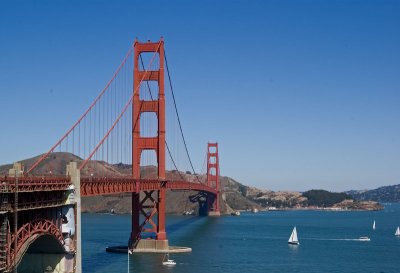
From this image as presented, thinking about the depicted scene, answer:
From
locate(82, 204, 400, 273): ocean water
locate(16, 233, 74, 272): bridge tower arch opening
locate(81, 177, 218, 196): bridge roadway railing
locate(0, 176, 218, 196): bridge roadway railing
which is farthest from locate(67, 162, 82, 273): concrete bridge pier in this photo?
locate(82, 204, 400, 273): ocean water

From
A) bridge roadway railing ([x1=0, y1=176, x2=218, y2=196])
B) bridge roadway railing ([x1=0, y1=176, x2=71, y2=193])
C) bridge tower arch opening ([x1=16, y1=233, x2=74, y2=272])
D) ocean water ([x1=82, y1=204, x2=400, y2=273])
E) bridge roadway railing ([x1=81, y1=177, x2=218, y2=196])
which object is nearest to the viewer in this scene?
bridge roadway railing ([x1=0, y1=176, x2=71, y2=193])

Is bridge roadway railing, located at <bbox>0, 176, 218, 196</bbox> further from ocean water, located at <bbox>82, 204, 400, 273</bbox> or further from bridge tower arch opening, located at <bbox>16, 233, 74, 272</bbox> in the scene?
ocean water, located at <bbox>82, 204, 400, 273</bbox>

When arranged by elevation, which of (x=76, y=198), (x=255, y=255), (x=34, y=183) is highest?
(x=34, y=183)

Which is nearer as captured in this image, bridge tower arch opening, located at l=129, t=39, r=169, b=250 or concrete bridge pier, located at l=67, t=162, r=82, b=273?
concrete bridge pier, located at l=67, t=162, r=82, b=273

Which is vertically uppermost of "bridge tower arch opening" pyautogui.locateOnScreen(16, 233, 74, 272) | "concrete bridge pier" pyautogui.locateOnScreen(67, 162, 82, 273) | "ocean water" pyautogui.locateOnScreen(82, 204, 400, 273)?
"concrete bridge pier" pyautogui.locateOnScreen(67, 162, 82, 273)

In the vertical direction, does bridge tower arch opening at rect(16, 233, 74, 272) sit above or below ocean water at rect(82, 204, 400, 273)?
above

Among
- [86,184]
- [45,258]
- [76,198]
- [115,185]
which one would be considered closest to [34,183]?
[76,198]

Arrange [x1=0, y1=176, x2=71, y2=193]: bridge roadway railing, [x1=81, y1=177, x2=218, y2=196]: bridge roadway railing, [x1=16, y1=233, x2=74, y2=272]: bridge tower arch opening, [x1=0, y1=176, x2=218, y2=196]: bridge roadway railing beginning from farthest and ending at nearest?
[x1=81, y1=177, x2=218, y2=196]: bridge roadway railing → [x1=16, y1=233, x2=74, y2=272]: bridge tower arch opening → [x1=0, y1=176, x2=218, y2=196]: bridge roadway railing → [x1=0, y1=176, x2=71, y2=193]: bridge roadway railing

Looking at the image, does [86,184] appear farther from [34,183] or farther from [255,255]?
[255,255]

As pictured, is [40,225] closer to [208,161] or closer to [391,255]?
[391,255]

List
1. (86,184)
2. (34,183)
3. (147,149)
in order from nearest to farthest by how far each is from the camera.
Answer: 1. (34,183)
2. (86,184)
3. (147,149)

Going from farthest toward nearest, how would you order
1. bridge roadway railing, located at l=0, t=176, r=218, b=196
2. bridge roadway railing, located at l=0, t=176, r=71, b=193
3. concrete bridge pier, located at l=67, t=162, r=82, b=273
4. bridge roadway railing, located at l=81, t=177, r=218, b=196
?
bridge roadway railing, located at l=81, t=177, r=218, b=196
concrete bridge pier, located at l=67, t=162, r=82, b=273
bridge roadway railing, located at l=0, t=176, r=218, b=196
bridge roadway railing, located at l=0, t=176, r=71, b=193

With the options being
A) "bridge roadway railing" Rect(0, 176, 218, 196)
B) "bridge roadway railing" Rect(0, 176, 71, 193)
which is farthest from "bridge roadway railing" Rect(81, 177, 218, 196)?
"bridge roadway railing" Rect(0, 176, 71, 193)

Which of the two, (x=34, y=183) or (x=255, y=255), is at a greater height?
(x=34, y=183)
